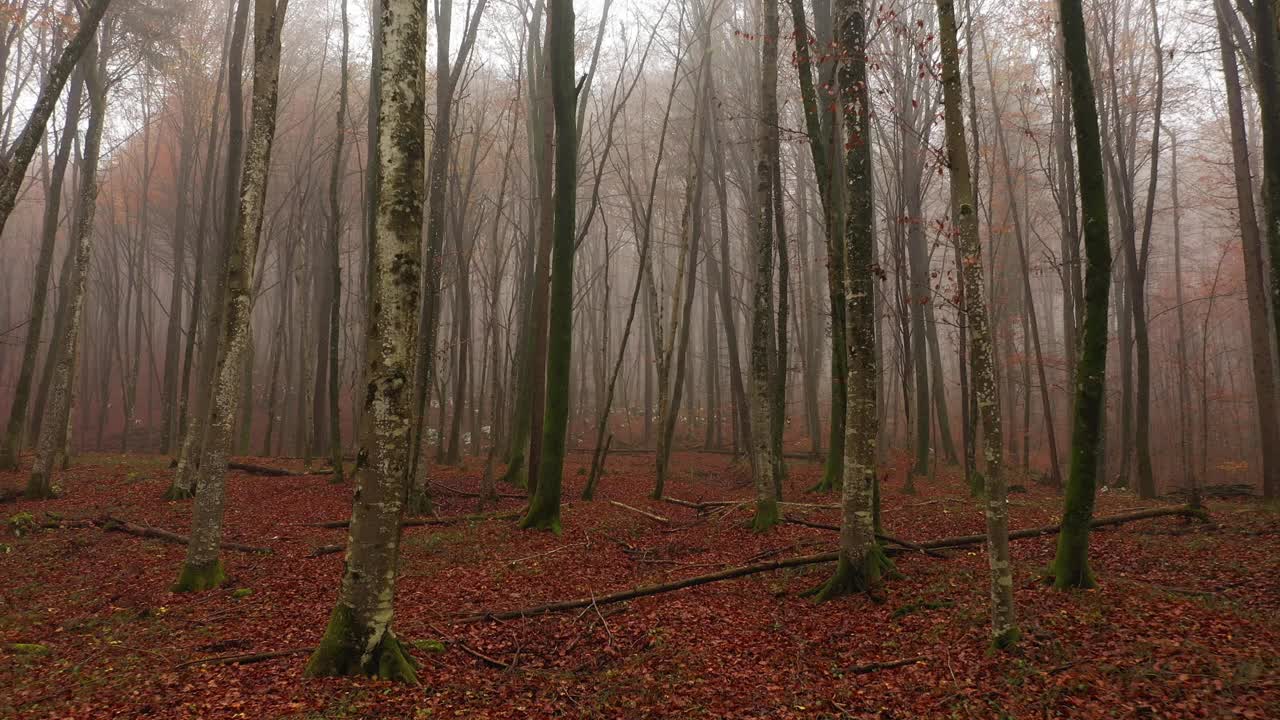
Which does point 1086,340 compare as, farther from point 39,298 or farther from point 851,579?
point 39,298

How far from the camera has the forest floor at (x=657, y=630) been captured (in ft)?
14.3

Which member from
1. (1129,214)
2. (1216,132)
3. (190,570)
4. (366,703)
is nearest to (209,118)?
(190,570)

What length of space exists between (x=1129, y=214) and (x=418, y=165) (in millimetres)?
14437

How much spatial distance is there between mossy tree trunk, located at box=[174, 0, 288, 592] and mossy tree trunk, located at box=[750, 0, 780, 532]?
21.6ft

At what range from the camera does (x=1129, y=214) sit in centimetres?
1315

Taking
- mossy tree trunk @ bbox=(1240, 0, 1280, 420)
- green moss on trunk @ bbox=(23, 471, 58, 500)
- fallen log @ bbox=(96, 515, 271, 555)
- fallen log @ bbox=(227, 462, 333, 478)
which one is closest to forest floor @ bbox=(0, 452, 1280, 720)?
fallen log @ bbox=(96, 515, 271, 555)

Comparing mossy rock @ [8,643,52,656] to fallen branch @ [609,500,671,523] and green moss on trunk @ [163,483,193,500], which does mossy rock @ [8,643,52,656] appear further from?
fallen branch @ [609,500,671,523]

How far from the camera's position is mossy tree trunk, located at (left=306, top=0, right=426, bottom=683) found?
4.46 metres

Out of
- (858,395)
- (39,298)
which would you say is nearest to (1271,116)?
(858,395)

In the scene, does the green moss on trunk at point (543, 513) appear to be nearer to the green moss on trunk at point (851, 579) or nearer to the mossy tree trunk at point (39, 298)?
the green moss on trunk at point (851, 579)

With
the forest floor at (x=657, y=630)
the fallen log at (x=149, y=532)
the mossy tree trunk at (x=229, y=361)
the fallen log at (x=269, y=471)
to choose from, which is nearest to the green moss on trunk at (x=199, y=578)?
the mossy tree trunk at (x=229, y=361)

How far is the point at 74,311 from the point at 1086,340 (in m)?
16.2

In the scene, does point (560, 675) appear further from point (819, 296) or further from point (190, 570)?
point (819, 296)

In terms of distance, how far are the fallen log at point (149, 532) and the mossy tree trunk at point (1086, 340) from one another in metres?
9.29
